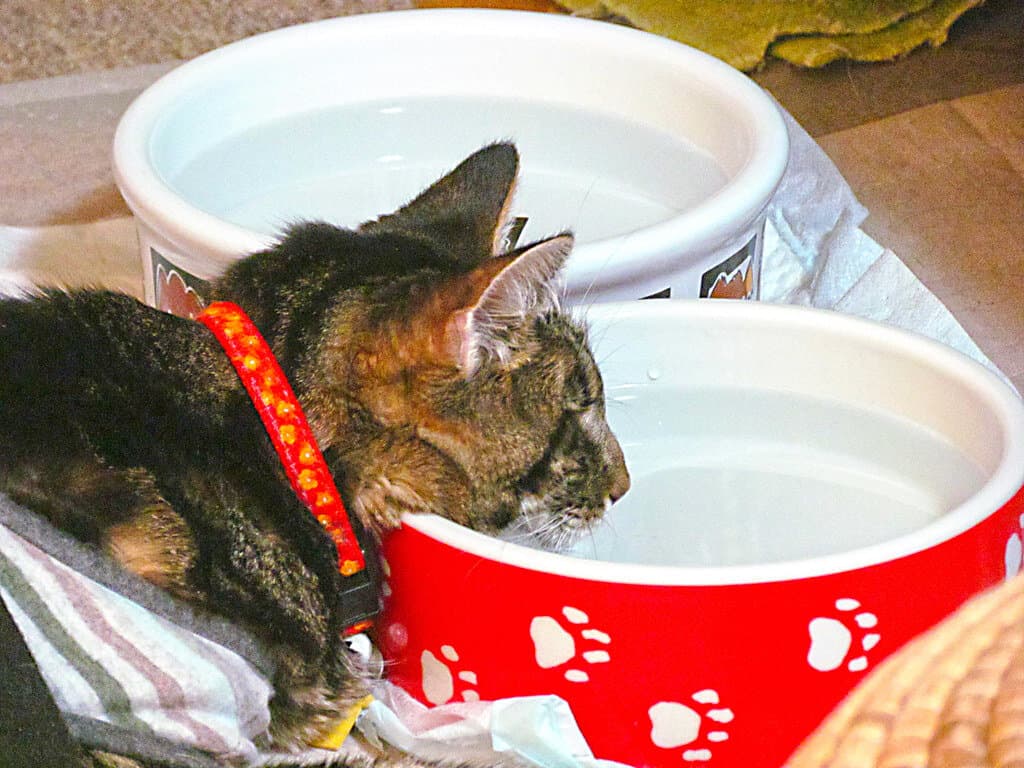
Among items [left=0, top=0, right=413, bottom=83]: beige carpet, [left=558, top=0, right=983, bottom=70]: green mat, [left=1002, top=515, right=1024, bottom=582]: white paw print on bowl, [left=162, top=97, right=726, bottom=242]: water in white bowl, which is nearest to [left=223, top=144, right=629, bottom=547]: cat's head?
[left=1002, top=515, right=1024, bottom=582]: white paw print on bowl

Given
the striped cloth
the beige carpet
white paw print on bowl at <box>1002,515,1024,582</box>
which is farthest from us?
the beige carpet

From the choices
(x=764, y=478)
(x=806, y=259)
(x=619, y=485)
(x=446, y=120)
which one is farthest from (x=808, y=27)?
(x=619, y=485)

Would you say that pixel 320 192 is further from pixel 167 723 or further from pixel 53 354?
pixel 167 723

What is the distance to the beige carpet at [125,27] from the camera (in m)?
1.84

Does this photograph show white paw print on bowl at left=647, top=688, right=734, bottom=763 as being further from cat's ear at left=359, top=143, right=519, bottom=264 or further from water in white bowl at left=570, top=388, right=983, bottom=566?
cat's ear at left=359, top=143, right=519, bottom=264

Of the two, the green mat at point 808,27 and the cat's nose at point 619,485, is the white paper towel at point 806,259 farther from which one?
the cat's nose at point 619,485

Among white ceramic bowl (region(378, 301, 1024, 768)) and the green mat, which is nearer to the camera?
white ceramic bowl (region(378, 301, 1024, 768))

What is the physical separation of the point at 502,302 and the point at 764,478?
340 millimetres

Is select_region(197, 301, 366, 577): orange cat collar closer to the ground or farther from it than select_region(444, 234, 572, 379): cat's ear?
closer to the ground

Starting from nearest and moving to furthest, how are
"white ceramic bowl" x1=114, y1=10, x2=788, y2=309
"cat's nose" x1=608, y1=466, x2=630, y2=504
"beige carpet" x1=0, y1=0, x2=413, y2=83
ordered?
"cat's nose" x1=608, y1=466, x2=630, y2=504, "white ceramic bowl" x1=114, y1=10, x2=788, y2=309, "beige carpet" x1=0, y1=0, x2=413, y2=83

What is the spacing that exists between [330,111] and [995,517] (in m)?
0.80

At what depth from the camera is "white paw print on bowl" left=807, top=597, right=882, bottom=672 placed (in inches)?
28.2

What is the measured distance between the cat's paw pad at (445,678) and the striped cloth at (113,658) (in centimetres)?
15

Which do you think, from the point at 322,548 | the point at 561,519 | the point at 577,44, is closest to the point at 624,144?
the point at 577,44
